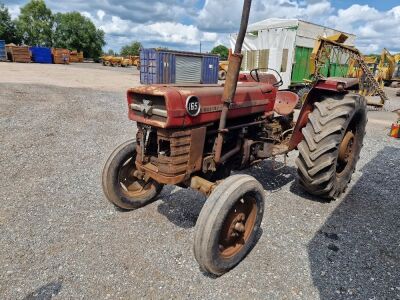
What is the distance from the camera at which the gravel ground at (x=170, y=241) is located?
2.45m

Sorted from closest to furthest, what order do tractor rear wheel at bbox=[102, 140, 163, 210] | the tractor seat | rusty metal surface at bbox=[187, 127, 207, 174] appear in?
rusty metal surface at bbox=[187, 127, 207, 174] → tractor rear wheel at bbox=[102, 140, 163, 210] → the tractor seat

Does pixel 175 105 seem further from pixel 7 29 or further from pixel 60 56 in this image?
pixel 7 29

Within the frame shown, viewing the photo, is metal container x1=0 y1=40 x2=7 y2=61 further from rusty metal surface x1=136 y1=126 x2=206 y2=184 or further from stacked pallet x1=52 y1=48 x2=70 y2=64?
rusty metal surface x1=136 y1=126 x2=206 y2=184

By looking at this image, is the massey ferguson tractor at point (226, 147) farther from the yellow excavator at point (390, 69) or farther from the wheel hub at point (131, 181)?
the yellow excavator at point (390, 69)

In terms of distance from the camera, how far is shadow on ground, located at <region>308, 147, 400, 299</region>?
2495 millimetres

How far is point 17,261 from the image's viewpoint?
2.67 meters

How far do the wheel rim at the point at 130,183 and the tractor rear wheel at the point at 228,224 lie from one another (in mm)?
1368

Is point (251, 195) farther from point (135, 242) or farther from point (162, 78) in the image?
point (162, 78)

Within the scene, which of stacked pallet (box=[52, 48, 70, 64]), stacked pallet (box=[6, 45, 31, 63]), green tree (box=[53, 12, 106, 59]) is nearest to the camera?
Answer: stacked pallet (box=[6, 45, 31, 63])

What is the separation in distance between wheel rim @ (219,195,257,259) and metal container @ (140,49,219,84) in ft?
50.7

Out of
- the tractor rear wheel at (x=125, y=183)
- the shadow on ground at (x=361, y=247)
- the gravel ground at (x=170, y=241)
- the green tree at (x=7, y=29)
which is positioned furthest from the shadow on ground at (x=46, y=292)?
the green tree at (x=7, y=29)

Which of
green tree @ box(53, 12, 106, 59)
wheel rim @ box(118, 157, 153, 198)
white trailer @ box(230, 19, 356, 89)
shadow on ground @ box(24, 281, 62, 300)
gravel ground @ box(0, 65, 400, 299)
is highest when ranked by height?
green tree @ box(53, 12, 106, 59)

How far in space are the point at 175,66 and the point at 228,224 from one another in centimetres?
1640

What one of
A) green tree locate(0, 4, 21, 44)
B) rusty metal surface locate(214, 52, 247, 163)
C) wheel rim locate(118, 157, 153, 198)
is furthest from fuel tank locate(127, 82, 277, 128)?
green tree locate(0, 4, 21, 44)
